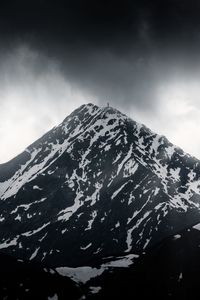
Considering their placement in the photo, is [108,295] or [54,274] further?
[54,274]

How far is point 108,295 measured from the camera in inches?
6998

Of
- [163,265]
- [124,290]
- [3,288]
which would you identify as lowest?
[3,288]

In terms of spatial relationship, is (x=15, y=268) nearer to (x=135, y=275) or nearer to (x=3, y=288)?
(x=3, y=288)

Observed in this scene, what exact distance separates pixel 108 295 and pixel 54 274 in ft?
90.0

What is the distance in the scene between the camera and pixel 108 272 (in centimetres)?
19850

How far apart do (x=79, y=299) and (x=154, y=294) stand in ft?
83.8

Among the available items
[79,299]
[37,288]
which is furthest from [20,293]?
[79,299]

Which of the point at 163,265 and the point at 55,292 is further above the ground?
the point at 163,265

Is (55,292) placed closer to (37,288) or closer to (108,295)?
(37,288)

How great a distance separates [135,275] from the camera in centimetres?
19188

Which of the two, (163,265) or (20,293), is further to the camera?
(163,265)

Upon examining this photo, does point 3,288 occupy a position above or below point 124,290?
below

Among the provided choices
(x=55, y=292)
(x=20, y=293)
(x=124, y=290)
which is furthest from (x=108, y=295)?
(x=20, y=293)

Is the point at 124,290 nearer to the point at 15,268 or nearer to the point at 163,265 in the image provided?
the point at 163,265
